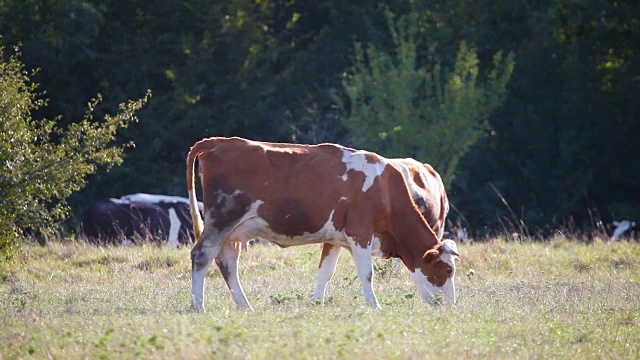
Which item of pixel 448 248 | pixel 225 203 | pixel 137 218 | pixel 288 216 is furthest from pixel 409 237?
pixel 137 218

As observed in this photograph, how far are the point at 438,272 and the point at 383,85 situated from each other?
68.8ft

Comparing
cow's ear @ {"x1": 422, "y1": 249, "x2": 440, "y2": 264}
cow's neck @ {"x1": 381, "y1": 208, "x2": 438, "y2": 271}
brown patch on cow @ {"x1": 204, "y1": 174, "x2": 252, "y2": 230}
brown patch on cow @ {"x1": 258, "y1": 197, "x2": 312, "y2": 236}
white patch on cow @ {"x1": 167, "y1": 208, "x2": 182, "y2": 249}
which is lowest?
white patch on cow @ {"x1": 167, "y1": 208, "x2": 182, "y2": 249}

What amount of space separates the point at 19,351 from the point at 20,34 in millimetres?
23817

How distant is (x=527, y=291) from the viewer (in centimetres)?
1371

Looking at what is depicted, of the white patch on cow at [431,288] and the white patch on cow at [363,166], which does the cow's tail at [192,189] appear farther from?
the white patch on cow at [431,288]

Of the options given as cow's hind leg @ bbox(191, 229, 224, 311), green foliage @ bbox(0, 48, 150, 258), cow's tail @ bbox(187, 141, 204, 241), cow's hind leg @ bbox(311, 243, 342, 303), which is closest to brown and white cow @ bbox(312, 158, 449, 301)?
cow's hind leg @ bbox(311, 243, 342, 303)

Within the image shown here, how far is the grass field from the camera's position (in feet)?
28.7

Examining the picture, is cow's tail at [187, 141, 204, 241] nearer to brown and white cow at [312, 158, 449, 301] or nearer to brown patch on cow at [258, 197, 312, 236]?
brown patch on cow at [258, 197, 312, 236]

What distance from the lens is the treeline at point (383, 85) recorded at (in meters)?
32.2

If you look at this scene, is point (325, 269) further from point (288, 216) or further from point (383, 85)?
point (383, 85)

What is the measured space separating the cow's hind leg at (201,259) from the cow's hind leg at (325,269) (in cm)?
161

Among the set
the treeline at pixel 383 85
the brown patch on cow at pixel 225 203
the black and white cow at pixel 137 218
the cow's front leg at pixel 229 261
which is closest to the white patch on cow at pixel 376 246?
the cow's front leg at pixel 229 261

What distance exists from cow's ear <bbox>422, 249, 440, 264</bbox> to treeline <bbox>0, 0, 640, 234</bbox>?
1966 centimetres

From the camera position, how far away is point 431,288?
12.6 metres
